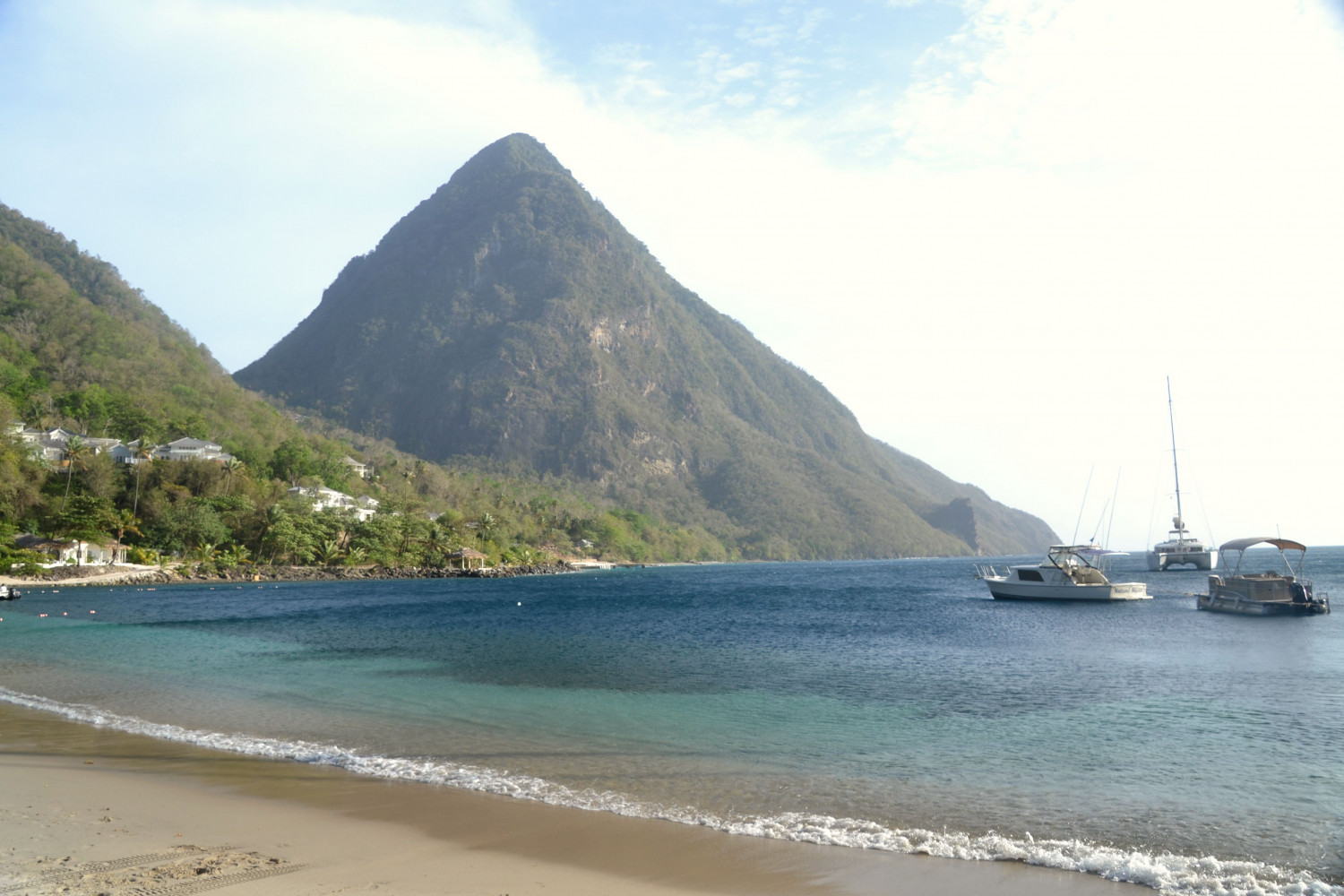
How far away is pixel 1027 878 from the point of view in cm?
757

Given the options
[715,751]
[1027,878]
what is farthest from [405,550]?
[1027,878]

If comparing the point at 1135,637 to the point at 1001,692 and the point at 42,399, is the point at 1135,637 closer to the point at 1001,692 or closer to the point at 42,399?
the point at 1001,692

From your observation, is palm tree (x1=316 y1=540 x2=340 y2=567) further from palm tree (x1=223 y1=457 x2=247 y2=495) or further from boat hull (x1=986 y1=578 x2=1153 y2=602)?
boat hull (x1=986 y1=578 x2=1153 y2=602)

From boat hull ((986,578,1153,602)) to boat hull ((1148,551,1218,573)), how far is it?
44953 mm

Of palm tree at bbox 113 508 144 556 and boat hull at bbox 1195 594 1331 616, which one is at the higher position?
palm tree at bbox 113 508 144 556

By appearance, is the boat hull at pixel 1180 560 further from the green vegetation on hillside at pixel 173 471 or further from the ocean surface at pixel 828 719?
the green vegetation on hillside at pixel 173 471

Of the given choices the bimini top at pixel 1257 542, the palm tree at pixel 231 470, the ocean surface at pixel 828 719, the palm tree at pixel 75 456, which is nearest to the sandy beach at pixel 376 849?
the ocean surface at pixel 828 719

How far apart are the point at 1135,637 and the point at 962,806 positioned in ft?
82.0

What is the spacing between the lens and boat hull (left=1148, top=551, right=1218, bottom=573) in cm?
8675

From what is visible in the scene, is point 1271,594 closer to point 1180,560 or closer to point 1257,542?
Result: point 1257,542

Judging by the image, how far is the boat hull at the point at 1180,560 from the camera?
86.8m

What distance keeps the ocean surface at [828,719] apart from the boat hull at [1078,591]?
12.7m

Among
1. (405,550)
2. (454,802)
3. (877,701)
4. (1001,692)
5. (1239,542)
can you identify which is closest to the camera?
(454,802)

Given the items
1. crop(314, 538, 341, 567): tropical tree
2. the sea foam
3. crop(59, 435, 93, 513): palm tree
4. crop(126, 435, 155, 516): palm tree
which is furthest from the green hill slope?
the sea foam
